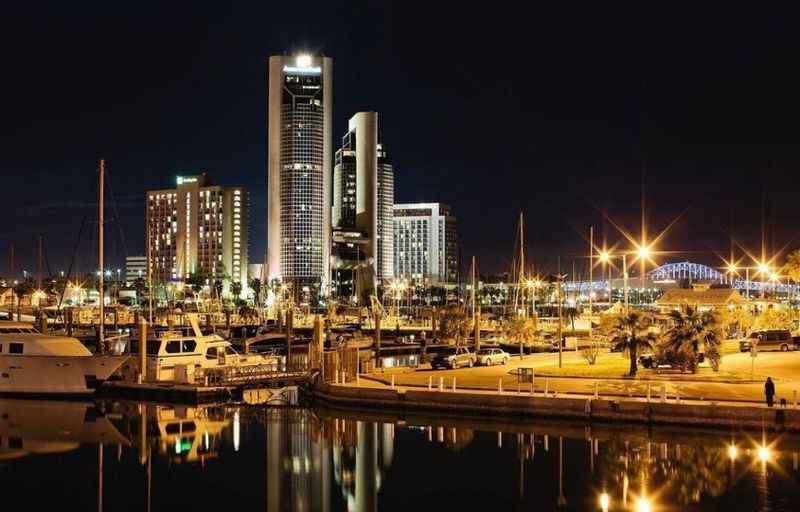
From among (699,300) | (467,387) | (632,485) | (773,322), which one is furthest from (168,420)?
(699,300)

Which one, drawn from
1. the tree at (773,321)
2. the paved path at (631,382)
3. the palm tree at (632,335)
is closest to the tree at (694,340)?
the palm tree at (632,335)

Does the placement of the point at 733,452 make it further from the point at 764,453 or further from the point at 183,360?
the point at 183,360

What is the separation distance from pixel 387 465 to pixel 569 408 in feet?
32.7

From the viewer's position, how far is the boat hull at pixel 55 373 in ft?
175

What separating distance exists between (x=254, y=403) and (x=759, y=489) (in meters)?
29.1

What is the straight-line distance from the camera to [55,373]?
175ft

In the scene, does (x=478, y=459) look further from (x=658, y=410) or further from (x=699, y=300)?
(x=699, y=300)

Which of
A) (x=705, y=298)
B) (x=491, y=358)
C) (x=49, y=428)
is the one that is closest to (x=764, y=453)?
(x=491, y=358)

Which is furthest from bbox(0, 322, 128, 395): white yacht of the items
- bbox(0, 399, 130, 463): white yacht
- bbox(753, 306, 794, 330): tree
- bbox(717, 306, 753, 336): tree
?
bbox(753, 306, 794, 330): tree

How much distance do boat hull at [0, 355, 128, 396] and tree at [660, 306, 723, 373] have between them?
31658 millimetres

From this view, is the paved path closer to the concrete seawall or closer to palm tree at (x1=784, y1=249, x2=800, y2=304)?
Result: the concrete seawall

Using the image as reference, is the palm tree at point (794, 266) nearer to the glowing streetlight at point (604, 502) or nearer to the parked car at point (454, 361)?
the parked car at point (454, 361)

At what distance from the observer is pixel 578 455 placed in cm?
3509

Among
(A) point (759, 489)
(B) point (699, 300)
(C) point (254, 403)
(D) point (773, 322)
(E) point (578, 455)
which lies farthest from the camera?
(B) point (699, 300)
